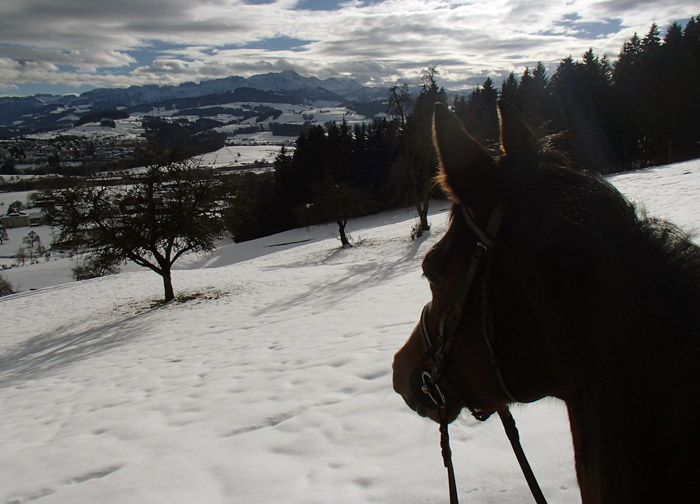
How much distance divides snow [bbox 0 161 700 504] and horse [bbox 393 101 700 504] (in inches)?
45.2

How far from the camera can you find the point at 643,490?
95cm

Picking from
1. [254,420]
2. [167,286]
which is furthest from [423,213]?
[254,420]

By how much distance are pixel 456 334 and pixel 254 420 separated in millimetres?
3580

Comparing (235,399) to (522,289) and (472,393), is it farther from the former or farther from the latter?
(522,289)

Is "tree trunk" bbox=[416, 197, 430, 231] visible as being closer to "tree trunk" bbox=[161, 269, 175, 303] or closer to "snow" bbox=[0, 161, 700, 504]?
"snow" bbox=[0, 161, 700, 504]

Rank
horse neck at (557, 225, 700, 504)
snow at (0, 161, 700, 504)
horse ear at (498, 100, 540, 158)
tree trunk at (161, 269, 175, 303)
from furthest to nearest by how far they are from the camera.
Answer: tree trunk at (161, 269, 175, 303) < snow at (0, 161, 700, 504) < horse ear at (498, 100, 540, 158) < horse neck at (557, 225, 700, 504)

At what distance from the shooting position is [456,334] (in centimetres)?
143

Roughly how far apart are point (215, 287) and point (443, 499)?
1688cm

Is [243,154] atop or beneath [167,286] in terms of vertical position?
atop

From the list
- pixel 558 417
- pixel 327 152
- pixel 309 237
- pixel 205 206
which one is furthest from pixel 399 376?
pixel 327 152

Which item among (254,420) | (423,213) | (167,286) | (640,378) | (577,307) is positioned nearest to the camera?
(640,378)

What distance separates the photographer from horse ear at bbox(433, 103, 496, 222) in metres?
1.25

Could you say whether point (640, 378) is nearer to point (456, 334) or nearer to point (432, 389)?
point (456, 334)

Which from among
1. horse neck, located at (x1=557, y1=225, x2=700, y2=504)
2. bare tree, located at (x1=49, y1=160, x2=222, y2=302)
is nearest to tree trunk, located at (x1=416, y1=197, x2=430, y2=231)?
bare tree, located at (x1=49, y1=160, x2=222, y2=302)
